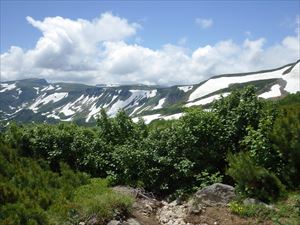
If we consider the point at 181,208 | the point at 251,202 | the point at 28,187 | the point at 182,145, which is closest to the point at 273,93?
the point at 182,145

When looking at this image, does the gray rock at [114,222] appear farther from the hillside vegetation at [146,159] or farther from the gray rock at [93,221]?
the gray rock at [93,221]

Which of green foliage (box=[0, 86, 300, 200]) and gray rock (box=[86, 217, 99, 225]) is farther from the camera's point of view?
green foliage (box=[0, 86, 300, 200])

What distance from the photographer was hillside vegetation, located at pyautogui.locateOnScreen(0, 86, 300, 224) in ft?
45.0

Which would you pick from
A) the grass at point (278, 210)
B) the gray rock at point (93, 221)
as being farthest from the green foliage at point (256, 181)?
the gray rock at point (93, 221)

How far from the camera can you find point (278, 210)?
12.7 meters

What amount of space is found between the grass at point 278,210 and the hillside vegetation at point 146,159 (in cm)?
48

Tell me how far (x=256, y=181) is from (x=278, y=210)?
1.60 metres

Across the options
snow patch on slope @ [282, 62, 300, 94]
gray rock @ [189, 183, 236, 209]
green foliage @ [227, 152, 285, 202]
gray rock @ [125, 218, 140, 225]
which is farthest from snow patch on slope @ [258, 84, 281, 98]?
gray rock @ [125, 218, 140, 225]

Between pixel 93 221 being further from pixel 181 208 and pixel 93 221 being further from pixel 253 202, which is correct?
pixel 253 202

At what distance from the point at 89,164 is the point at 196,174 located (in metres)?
5.27

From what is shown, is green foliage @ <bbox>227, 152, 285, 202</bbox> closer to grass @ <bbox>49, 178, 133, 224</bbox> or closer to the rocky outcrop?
the rocky outcrop

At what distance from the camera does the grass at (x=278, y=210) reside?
12118mm

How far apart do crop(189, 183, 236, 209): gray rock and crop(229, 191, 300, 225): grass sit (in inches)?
32.3

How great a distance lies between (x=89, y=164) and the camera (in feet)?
65.3
